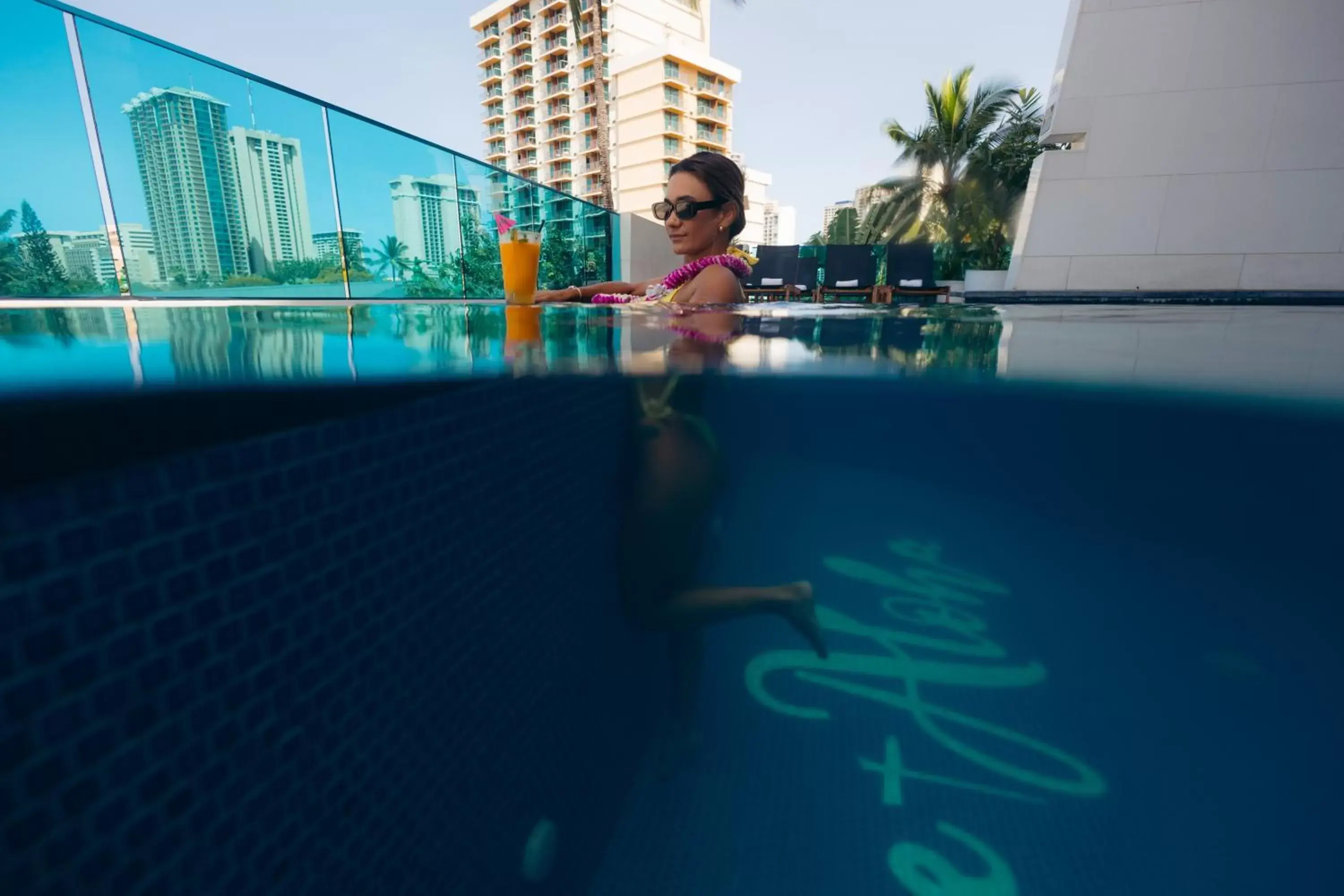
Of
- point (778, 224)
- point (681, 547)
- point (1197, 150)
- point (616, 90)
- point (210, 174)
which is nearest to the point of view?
point (681, 547)

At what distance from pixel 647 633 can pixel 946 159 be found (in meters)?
23.9

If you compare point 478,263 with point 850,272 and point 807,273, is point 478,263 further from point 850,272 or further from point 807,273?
point 850,272

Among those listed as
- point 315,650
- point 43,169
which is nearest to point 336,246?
point 43,169

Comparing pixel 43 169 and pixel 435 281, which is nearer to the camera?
pixel 43 169

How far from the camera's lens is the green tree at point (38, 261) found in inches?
147

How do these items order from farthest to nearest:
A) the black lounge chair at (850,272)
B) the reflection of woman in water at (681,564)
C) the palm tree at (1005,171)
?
the palm tree at (1005,171) < the black lounge chair at (850,272) < the reflection of woman in water at (681,564)

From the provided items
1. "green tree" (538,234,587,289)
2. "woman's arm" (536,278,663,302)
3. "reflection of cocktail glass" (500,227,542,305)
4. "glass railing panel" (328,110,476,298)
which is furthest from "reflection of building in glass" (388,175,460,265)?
"reflection of cocktail glass" (500,227,542,305)

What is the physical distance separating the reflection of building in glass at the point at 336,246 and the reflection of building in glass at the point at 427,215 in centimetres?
72

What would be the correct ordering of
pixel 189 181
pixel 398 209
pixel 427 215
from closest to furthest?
pixel 189 181
pixel 398 209
pixel 427 215

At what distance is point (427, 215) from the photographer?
7203 mm

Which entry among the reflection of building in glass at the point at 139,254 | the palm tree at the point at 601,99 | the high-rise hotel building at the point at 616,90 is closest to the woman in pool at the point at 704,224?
the reflection of building in glass at the point at 139,254

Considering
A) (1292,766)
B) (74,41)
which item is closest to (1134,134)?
(1292,766)

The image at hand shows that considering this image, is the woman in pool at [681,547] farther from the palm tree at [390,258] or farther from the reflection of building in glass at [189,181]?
the palm tree at [390,258]

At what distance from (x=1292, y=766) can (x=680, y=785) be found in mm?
2013
